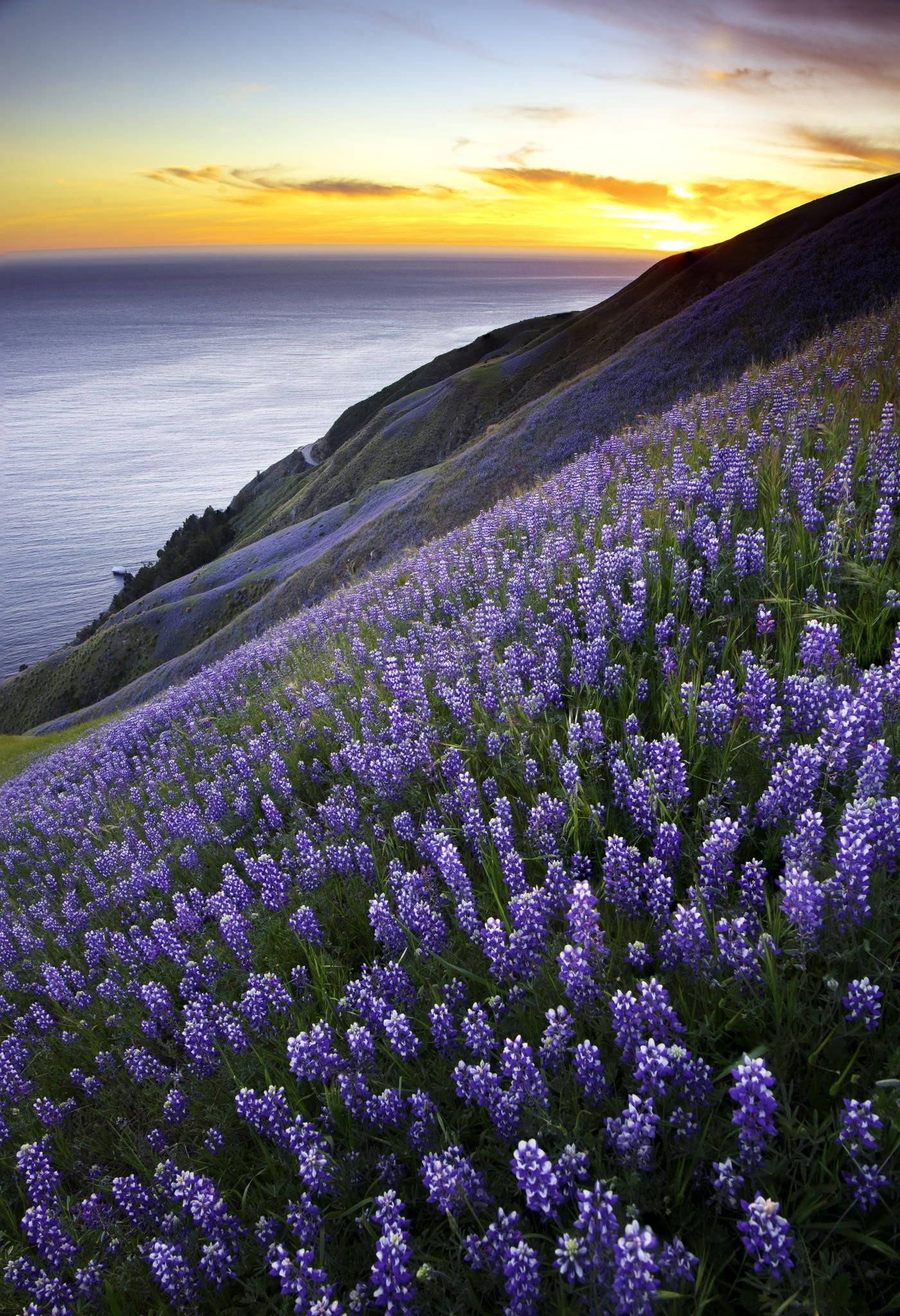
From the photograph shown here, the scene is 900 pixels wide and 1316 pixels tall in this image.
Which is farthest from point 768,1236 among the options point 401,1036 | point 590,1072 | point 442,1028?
point 401,1036

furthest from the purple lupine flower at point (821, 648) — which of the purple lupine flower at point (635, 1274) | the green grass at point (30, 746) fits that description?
the green grass at point (30, 746)

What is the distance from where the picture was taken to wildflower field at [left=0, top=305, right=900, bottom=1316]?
229cm

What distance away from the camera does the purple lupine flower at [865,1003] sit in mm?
2396

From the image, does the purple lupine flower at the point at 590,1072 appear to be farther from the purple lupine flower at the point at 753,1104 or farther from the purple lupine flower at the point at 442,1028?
the purple lupine flower at the point at 442,1028

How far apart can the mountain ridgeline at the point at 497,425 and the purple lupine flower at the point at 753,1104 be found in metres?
28.7

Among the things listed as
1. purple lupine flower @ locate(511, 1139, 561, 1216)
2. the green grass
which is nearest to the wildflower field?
purple lupine flower @ locate(511, 1139, 561, 1216)

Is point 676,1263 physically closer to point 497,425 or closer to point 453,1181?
point 453,1181

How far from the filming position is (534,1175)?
2172 millimetres

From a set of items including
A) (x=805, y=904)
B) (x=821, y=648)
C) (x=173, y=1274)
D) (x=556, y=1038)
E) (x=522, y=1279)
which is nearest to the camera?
(x=522, y=1279)

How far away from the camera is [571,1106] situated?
2652 mm

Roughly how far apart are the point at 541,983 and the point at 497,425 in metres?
53.9

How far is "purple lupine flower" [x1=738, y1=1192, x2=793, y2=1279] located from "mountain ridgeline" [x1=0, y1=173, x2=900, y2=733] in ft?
95.0

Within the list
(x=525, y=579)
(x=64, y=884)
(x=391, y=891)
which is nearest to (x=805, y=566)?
(x=525, y=579)

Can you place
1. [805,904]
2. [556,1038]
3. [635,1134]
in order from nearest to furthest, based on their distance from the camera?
[635,1134] → [805,904] → [556,1038]
